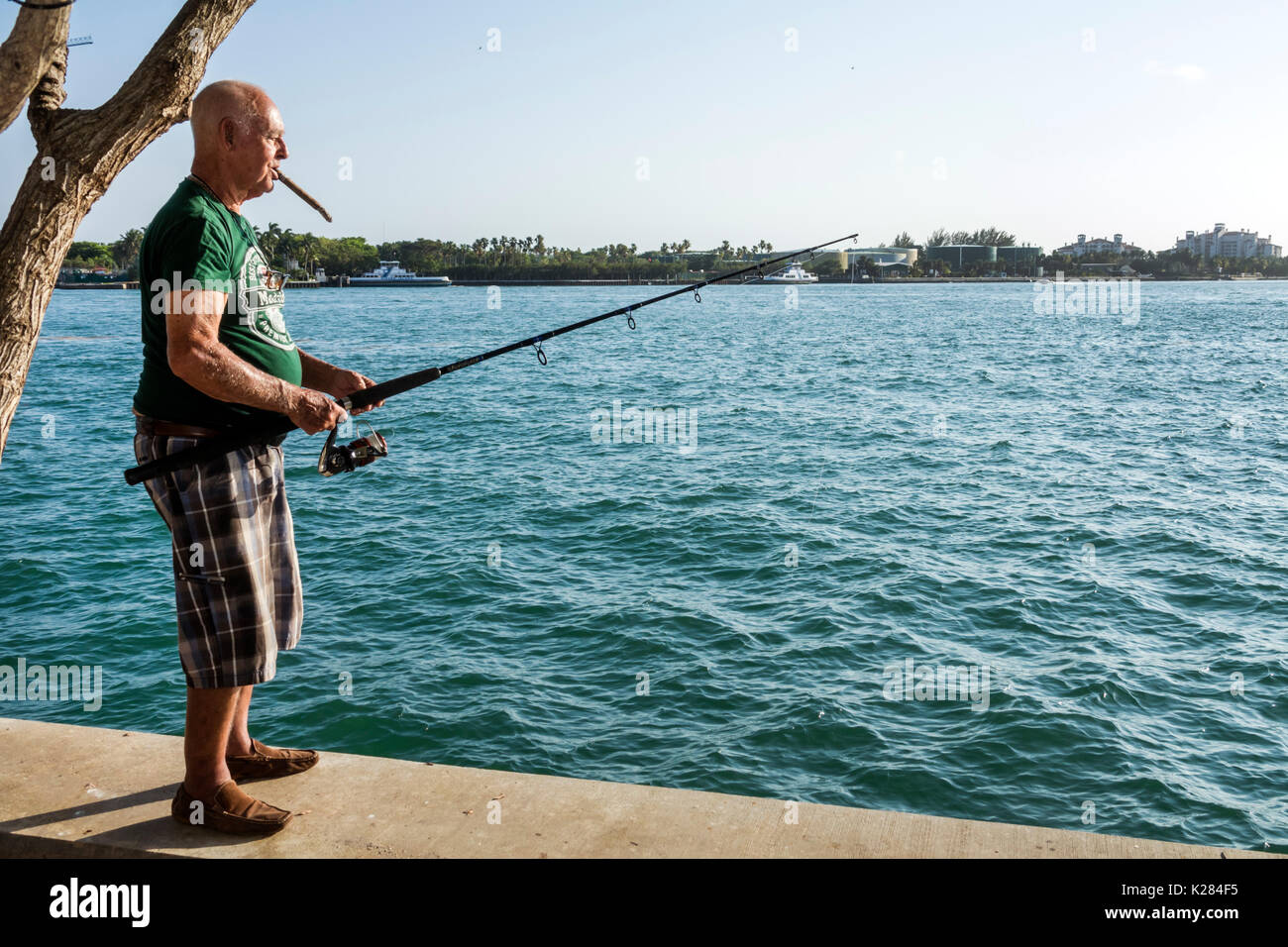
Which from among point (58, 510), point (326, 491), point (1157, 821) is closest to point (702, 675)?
point (1157, 821)

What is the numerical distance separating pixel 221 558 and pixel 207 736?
668mm

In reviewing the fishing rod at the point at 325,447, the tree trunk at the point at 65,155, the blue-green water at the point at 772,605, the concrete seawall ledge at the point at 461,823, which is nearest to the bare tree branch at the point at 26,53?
the tree trunk at the point at 65,155

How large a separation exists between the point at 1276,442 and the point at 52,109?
25.0 meters

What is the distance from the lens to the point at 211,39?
4223mm

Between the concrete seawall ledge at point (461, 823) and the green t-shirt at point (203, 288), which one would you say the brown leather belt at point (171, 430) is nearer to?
the green t-shirt at point (203, 288)

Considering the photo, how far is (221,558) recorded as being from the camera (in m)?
3.63

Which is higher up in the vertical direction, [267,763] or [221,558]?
[221,558]

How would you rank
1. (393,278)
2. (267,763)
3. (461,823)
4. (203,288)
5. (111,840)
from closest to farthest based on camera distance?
(203,288) → (111,840) → (461,823) → (267,763) → (393,278)

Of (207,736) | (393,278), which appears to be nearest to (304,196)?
(207,736)

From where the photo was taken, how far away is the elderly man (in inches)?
135

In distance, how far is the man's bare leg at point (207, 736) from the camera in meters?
3.79

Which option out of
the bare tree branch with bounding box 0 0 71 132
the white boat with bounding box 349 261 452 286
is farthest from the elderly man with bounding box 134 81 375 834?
the white boat with bounding box 349 261 452 286

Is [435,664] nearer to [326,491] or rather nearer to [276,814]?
[276,814]

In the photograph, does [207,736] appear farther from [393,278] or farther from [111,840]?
[393,278]
